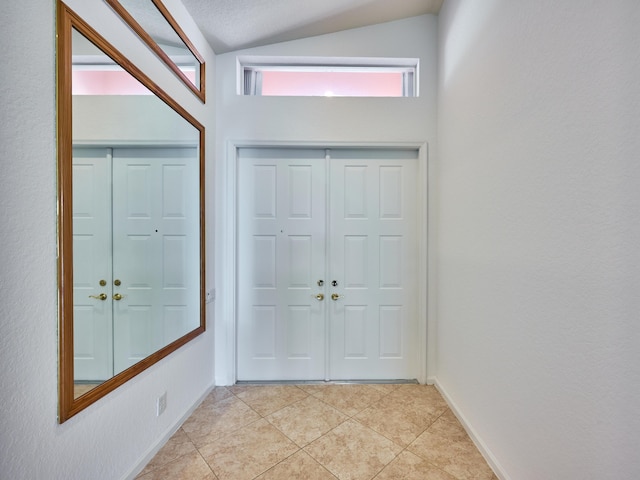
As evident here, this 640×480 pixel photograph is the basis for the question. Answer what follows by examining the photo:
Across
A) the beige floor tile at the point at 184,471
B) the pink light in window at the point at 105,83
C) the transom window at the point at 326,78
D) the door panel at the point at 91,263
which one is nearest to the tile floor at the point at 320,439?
the beige floor tile at the point at 184,471

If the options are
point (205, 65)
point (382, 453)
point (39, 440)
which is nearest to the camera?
point (39, 440)

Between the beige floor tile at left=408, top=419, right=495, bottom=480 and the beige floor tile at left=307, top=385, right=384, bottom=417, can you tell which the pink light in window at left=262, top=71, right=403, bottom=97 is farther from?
the beige floor tile at left=408, top=419, right=495, bottom=480

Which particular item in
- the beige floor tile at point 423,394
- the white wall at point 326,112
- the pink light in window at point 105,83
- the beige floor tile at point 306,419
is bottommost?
the beige floor tile at point 423,394

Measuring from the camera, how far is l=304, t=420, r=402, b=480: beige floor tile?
4.70 feet

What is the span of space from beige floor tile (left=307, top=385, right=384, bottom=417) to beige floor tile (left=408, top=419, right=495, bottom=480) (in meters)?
0.46

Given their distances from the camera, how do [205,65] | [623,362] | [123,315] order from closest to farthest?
[623,362] → [123,315] → [205,65]

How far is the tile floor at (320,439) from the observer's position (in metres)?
1.43

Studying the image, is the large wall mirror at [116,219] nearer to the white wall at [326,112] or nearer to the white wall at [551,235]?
the white wall at [326,112]

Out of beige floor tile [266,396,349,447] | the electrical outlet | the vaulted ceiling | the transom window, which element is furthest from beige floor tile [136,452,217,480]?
the vaulted ceiling

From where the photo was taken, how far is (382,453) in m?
1.54

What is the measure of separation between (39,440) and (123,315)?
524mm

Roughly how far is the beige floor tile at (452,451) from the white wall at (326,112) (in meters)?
1.59

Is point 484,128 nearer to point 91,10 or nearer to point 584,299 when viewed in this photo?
point 584,299

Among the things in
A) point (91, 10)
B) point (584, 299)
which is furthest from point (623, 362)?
point (91, 10)
